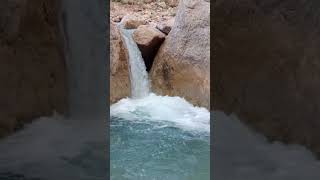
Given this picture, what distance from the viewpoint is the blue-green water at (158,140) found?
402cm

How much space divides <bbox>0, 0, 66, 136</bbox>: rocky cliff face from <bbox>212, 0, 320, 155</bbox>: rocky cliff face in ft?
2.79

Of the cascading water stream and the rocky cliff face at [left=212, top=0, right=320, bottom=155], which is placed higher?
the rocky cliff face at [left=212, top=0, right=320, bottom=155]

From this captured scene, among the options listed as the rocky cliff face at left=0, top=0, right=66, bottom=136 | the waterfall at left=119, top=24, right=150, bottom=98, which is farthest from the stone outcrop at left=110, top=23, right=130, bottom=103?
the rocky cliff face at left=0, top=0, right=66, bottom=136

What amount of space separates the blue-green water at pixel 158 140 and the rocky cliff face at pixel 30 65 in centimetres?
145

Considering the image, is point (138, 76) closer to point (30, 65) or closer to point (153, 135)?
point (153, 135)

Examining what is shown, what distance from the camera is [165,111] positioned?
5.85 meters

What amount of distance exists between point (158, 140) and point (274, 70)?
258cm

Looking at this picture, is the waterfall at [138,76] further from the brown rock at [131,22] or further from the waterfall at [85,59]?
the waterfall at [85,59]

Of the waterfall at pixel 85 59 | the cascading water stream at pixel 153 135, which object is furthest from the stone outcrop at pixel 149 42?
the waterfall at pixel 85 59

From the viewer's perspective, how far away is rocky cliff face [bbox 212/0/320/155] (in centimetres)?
242

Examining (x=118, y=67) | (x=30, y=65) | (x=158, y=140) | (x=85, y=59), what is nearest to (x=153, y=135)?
(x=158, y=140)

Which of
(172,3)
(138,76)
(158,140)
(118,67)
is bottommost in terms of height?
(158,140)

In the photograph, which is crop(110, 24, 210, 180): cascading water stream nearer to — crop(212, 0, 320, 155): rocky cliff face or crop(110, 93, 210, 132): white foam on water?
crop(110, 93, 210, 132): white foam on water

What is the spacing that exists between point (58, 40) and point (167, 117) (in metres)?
3.21
